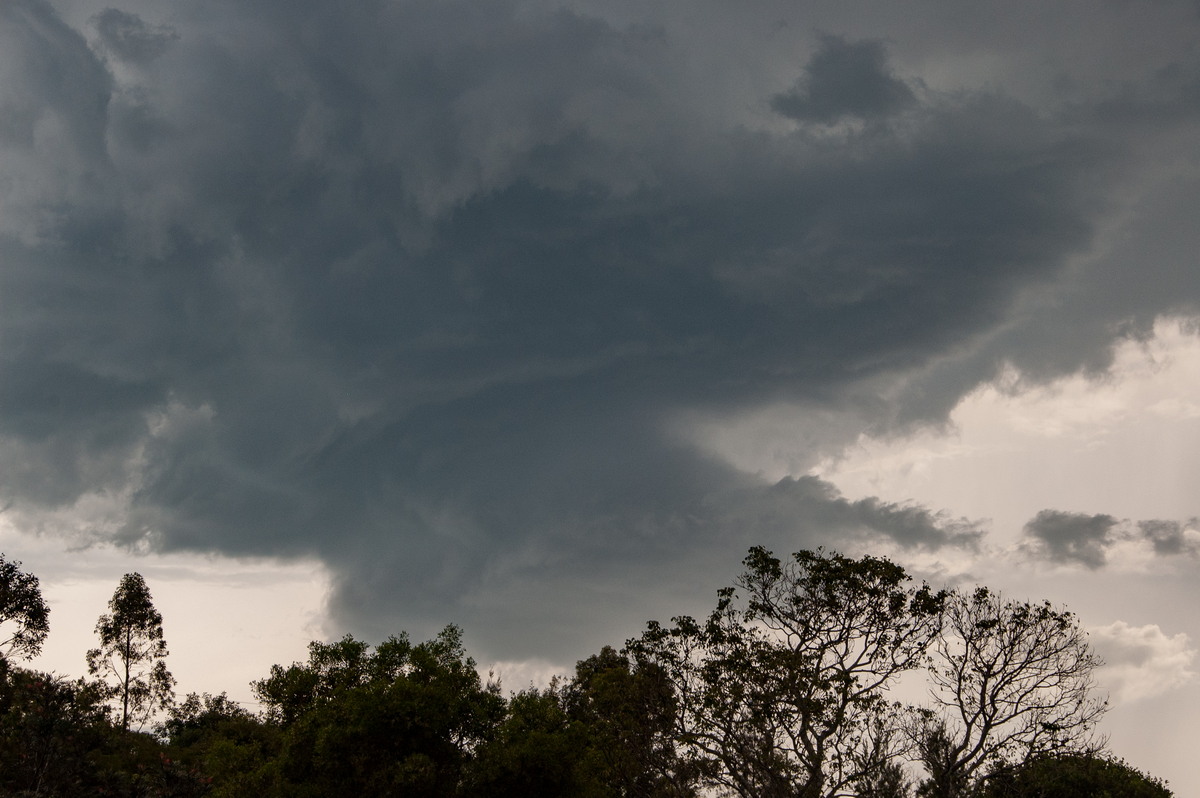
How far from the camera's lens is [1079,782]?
3259cm

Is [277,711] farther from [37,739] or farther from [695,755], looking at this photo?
[695,755]

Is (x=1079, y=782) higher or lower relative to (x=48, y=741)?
lower

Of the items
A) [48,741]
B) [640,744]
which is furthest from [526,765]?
[48,741]

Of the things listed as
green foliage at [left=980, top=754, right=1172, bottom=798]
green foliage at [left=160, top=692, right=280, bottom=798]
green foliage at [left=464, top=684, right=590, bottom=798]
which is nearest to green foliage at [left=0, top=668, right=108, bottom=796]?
green foliage at [left=160, top=692, right=280, bottom=798]

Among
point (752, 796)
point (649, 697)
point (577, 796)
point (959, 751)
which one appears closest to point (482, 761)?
point (577, 796)

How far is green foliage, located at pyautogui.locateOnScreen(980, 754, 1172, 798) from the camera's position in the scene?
3152 centimetres

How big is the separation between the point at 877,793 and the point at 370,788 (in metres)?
16.6

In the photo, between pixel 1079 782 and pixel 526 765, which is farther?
pixel 1079 782

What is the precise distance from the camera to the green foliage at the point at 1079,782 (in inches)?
1241

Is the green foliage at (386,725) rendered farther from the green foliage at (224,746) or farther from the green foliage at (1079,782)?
the green foliage at (1079,782)

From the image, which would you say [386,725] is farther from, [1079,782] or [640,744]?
[1079,782]

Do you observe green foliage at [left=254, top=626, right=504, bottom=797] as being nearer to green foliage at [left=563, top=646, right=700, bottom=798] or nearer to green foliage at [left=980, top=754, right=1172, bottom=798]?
green foliage at [left=563, top=646, right=700, bottom=798]

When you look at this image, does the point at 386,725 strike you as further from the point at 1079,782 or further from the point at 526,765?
the point at 1079,782

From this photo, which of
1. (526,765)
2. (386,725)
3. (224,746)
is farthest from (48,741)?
(526,765)
